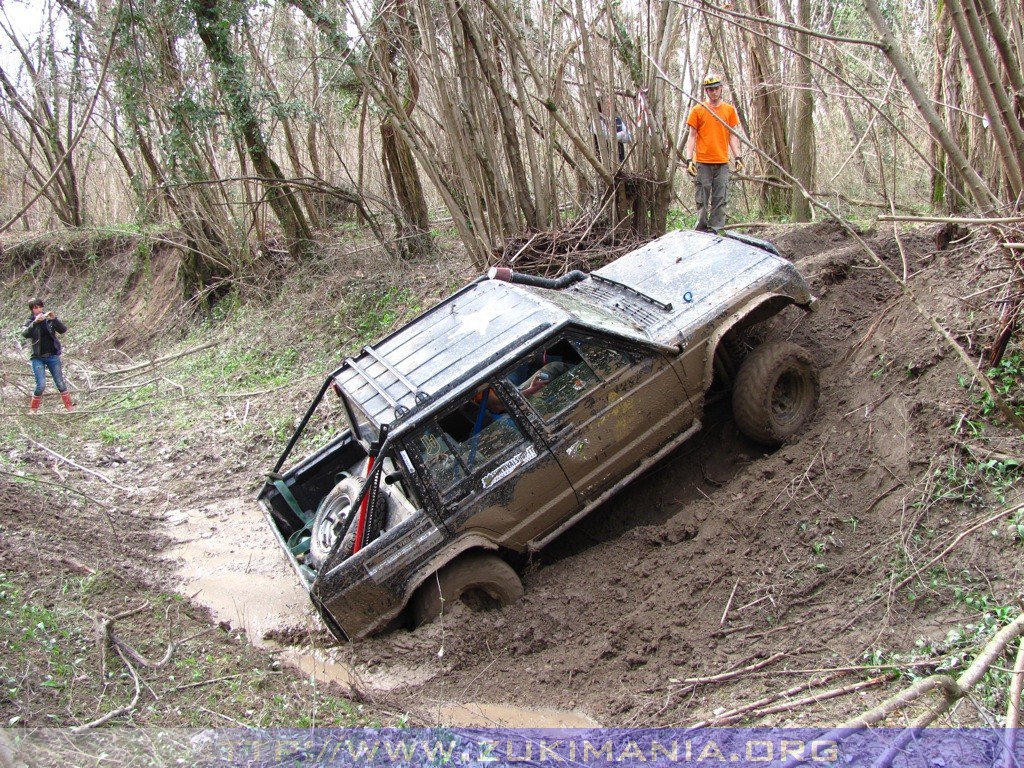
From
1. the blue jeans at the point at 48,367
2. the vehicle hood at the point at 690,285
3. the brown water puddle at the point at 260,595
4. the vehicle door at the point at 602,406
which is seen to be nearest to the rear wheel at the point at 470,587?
the brown water puddle at the point at 260,595

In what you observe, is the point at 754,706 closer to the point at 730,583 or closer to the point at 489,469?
the point at 730,583

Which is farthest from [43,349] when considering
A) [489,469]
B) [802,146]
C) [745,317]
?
[802,146]

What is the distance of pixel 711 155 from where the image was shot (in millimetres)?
8086

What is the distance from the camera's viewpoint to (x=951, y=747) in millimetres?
2902

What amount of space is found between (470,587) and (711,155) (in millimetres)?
5447

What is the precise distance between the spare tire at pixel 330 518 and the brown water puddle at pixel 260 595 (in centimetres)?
51

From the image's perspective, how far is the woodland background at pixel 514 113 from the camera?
7.04 metres

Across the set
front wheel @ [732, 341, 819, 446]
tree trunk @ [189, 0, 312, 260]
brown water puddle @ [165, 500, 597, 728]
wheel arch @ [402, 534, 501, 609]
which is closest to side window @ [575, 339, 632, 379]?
front wheel @ [732, 341, 819, 446]

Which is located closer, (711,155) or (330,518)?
(330,518)

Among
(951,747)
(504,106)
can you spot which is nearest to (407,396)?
(951,747)

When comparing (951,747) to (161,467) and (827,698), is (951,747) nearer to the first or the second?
(827,698)

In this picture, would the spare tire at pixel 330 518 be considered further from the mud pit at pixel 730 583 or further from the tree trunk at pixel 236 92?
the tree trunk at pixel 236 92

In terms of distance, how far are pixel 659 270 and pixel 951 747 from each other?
12.8 feet

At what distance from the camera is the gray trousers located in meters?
8.19
